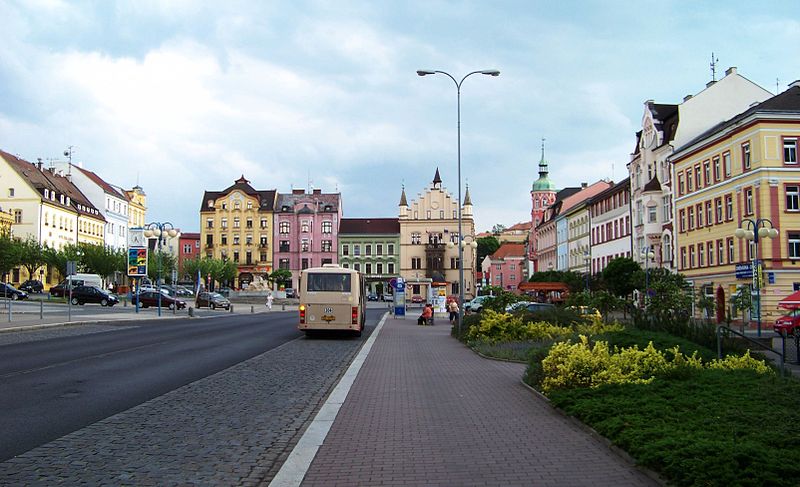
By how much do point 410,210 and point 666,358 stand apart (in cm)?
10080

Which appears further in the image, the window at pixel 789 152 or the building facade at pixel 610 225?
the building facade at pixel 610 225

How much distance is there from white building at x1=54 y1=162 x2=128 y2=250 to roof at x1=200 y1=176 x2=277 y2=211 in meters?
12.5

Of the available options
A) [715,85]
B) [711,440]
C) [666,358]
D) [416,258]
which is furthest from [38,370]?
[416,258]

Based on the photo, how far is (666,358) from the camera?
458 inches

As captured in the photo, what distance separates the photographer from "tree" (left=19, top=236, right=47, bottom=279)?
3042 inches

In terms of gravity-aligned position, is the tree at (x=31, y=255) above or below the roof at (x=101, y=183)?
below

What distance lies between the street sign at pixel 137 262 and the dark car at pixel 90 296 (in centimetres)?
1864

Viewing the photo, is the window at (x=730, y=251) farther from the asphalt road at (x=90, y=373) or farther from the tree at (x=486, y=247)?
the tree at (x=486, y=247)

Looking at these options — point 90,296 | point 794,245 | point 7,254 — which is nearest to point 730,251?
point 794,245

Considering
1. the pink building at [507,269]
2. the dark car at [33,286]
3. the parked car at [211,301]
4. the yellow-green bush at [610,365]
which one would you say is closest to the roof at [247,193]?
the dark car at [33,286]

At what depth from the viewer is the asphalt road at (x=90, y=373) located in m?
9.45

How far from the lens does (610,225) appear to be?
245 ft

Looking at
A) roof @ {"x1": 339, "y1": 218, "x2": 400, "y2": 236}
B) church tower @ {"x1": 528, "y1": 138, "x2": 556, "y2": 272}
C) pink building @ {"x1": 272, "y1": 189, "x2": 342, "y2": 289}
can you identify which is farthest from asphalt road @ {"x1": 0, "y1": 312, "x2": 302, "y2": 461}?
church tower @ {"x1": 528, "y1": 138, "x2": 556, "y2": 272}

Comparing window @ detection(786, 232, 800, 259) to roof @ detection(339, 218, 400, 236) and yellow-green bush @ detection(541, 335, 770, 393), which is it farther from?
roof @ detection(339, 218, 400, 236)
